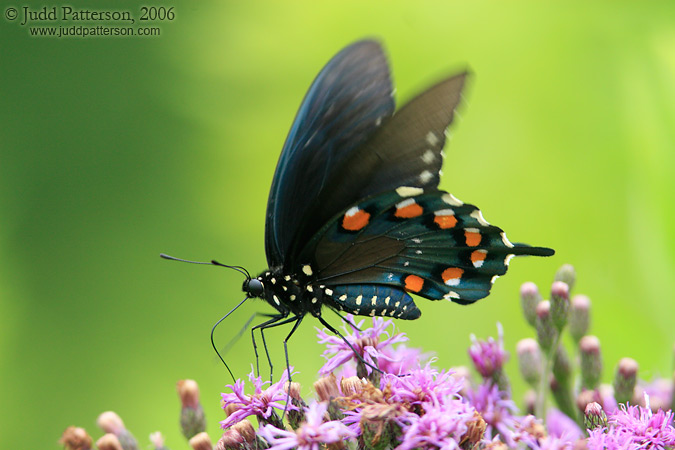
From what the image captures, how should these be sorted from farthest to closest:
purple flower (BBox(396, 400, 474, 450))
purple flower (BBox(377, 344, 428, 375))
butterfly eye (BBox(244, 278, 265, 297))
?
butterfly eye (BBox(244, 278, 265, 297)) < purple flower (BBox(377, 344, 428, 375)) < purple flower (BBox(396, 400, 474, 450))

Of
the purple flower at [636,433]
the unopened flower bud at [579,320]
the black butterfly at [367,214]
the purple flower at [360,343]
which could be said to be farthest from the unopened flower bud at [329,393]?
the unopened flower bud at [579,320]

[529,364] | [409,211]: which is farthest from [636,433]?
[409,211]

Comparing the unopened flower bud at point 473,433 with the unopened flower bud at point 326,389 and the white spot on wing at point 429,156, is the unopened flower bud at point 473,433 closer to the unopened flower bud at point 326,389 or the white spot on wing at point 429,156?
the unopened flower bud at point 326,389

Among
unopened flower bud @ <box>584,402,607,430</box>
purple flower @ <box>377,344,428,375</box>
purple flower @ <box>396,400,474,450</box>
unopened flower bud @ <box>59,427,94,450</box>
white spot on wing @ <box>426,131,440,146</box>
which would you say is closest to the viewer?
purple flower @ <box>396,400,474,450</box>

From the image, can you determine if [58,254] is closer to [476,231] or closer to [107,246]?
[107,246]

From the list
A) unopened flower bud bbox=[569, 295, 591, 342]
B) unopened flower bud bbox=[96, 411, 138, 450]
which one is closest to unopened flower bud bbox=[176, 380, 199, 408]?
unopened flower bud bbox=[96, 411, 138, 450]

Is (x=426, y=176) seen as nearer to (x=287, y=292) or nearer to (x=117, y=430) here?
(x=287, y=292)

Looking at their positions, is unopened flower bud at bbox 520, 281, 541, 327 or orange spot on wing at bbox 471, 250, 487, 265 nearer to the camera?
orange spot on wing at bbox 471, 250, 487, 265

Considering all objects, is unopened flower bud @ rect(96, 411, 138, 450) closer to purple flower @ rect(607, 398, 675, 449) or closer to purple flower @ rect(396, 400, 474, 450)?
purple flower @ rect(396, 400, 474, 450)

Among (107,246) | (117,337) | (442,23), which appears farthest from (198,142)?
(442,23)
